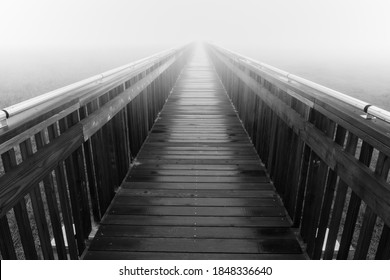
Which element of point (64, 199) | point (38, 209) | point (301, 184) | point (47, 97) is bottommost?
point (301, 184)

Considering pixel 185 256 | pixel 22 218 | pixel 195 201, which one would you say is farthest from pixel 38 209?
pixel 195 201

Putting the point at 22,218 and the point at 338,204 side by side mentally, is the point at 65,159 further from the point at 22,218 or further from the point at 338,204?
the point at 338,204

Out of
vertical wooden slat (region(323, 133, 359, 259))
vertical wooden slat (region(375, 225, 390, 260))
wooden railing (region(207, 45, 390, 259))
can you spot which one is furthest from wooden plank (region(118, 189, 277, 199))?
vertical wooden slat (region(375, 225, 390, 260))

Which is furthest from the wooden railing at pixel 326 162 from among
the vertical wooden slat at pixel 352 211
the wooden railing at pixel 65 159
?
the wooden railing at pixel 65 159

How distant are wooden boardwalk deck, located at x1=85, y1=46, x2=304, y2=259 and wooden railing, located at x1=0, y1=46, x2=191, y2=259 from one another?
278 mm

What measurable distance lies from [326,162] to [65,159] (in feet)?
6.35

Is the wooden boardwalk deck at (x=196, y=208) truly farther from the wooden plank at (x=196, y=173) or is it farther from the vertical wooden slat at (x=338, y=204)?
the vertical wooden slat at (x=338, y=204)

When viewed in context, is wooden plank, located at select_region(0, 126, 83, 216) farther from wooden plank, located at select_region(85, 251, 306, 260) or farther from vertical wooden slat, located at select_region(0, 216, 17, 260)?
wooden plank, located at select_region(85, 251, 306, 260)

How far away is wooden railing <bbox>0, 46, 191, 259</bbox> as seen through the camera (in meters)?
1.81

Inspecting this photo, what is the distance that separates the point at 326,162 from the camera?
2.38 meters

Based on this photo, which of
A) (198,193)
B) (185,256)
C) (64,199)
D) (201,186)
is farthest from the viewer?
(201,186)

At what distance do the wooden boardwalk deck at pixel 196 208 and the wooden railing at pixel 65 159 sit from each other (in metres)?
0.28

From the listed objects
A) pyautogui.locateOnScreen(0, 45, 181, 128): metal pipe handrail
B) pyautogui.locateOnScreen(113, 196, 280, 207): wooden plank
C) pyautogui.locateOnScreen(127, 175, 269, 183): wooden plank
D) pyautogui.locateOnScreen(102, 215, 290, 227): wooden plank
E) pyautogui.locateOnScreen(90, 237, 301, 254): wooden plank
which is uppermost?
pyautogui.locateOnScreen(0, 45, 181, 128): metal pipe handrail

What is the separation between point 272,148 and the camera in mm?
4094
